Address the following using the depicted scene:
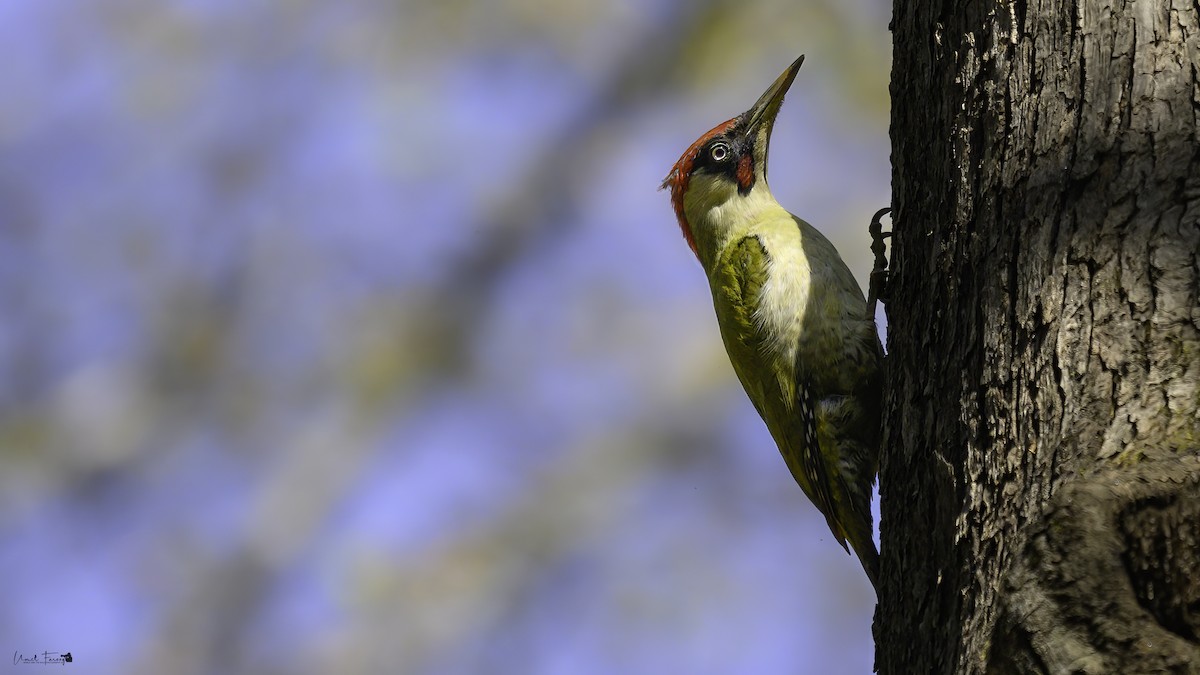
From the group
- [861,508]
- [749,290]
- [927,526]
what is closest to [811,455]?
[861,508]

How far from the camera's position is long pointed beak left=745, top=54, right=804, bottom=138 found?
4.77 meters

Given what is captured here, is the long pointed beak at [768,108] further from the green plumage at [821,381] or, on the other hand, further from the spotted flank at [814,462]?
the spotted flank at [814,462]

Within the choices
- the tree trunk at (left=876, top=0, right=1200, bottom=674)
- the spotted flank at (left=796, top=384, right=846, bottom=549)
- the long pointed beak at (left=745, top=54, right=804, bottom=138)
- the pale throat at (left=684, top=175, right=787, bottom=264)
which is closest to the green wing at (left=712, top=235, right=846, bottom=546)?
the spotted flank at (left=796, top=384, right=846, bottom=549)

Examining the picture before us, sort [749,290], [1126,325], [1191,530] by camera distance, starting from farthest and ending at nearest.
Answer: [749,290] < [1126,325] < [1191,530]

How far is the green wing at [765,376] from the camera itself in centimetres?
378

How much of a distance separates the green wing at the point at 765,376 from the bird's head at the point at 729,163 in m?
0.45

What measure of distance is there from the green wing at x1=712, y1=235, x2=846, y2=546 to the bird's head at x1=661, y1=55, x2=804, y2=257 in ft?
1.48

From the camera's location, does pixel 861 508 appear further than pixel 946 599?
Yes

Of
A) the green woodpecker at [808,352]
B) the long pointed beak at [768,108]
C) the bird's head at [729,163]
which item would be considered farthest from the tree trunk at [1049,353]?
the long pointed beak at [768,108]

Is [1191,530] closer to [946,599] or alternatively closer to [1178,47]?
[946,599]

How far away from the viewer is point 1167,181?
1.78 metres

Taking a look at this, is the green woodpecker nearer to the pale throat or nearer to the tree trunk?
the pale throat

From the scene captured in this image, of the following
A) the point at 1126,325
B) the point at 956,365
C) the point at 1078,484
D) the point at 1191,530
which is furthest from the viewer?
the point at 956,365

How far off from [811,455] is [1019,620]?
87.1 inches
